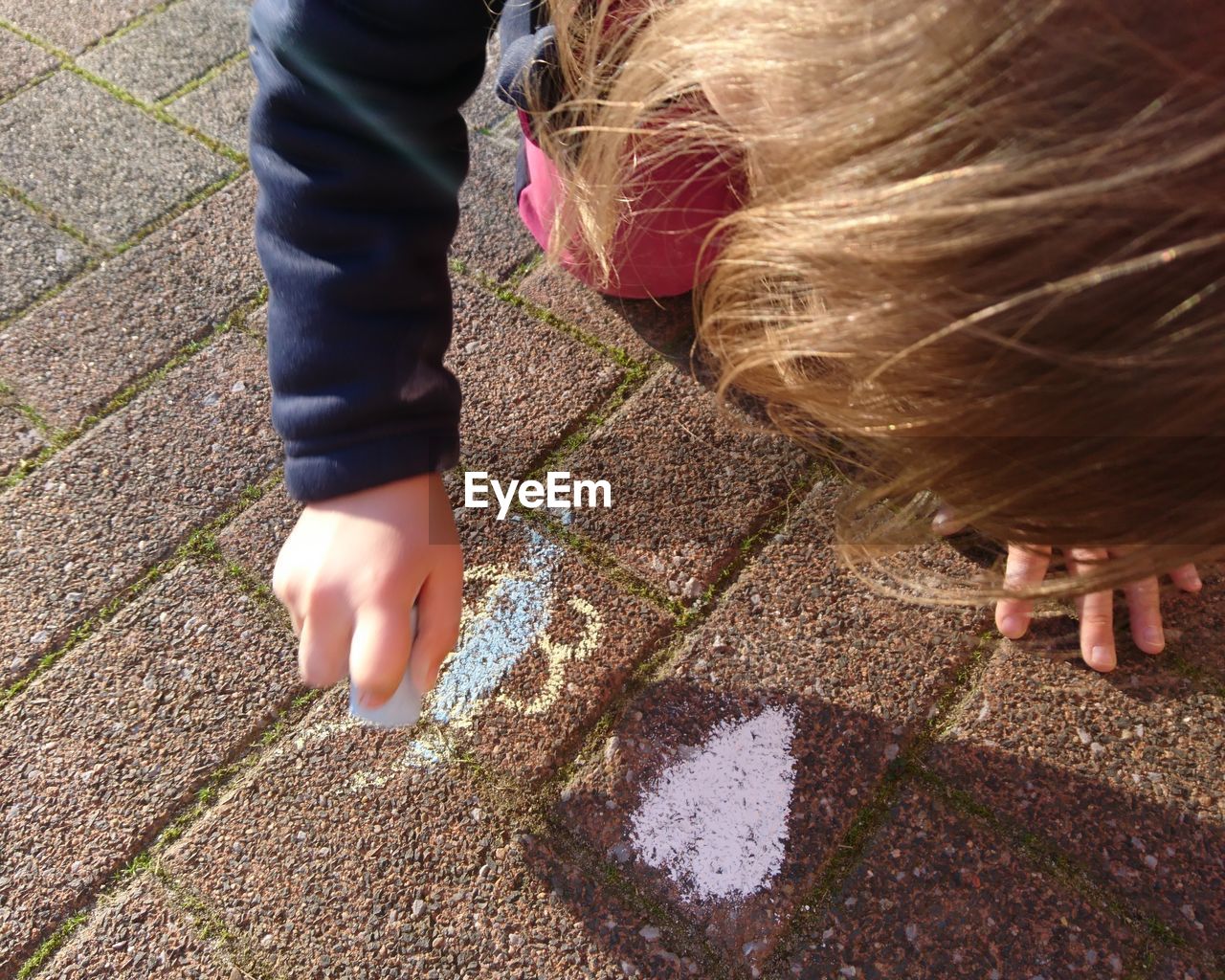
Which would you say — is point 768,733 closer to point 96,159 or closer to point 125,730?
point 125,730

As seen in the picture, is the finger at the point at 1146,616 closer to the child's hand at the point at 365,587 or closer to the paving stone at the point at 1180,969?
the paving stone at the point at 1180,969

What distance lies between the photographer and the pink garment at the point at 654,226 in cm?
152

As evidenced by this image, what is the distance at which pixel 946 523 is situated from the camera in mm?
981

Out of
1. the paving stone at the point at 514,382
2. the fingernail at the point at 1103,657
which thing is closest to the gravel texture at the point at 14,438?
the paving stone at the point at 514,382

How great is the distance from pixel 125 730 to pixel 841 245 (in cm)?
120

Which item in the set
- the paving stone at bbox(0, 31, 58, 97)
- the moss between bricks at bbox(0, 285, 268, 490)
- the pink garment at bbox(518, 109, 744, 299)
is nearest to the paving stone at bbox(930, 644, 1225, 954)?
the pink garment at bbox(518, 109, 744, 299)

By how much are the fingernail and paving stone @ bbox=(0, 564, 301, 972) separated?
1.19 m

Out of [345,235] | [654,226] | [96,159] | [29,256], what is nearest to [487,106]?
[654,226]

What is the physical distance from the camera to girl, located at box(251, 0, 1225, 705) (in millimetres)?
648

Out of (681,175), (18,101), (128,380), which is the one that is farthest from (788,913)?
(18,101)

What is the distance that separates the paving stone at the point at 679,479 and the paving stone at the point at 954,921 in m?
0.48

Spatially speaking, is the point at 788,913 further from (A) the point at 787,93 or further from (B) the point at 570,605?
(A) the point at 787,93

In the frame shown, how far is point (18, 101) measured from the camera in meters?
2.09

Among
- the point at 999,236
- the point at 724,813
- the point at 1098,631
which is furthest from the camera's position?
the point at 1098,631
